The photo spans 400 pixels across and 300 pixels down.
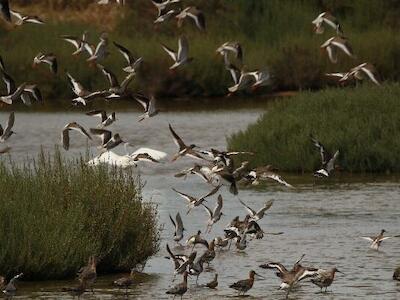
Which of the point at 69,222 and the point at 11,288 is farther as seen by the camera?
the point at 69,222

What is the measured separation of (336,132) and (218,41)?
70.4 feet

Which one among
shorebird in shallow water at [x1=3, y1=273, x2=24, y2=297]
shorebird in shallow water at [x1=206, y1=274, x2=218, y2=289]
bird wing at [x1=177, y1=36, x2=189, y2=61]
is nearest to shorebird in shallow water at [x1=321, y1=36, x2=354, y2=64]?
bird wing at [x1=177, y1=36, x2=189, y2=61]

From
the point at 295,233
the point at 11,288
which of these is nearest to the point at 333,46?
the point at 295,233

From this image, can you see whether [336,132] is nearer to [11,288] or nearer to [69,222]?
[69,222]

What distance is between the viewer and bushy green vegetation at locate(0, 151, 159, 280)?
14172 millimetres

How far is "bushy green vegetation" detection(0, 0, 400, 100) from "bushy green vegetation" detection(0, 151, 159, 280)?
76.0 ft

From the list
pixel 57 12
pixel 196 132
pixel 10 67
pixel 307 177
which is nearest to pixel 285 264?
pixel 307 177

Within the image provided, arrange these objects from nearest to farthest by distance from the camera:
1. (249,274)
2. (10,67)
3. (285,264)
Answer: (249,274)
(285,264)
(10,67)

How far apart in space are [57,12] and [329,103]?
26748mm

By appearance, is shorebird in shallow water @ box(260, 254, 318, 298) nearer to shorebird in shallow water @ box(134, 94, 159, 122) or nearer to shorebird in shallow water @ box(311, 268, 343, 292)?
shorebird in shallow water @ box(311, 268, 343, 292)

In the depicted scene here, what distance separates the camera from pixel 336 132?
24.5 metres

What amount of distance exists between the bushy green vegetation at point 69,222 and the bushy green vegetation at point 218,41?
2315 centimetres

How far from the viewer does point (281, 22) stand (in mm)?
47062

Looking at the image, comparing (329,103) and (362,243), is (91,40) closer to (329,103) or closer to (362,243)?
(329,103)
